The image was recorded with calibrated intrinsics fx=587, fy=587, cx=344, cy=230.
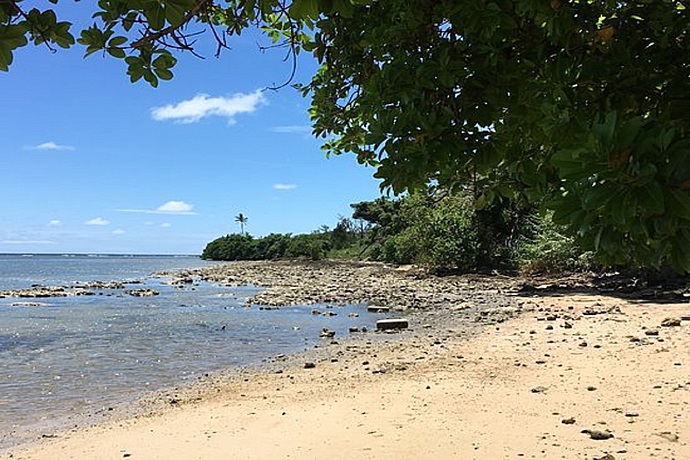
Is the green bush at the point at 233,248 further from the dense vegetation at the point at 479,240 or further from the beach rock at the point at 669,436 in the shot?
the beach rock at the point at 669,436

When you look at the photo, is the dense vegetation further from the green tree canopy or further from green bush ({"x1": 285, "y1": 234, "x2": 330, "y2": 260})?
green bush ({"x1": 285, "y1": 234, "x2": 330, "y2": 260})

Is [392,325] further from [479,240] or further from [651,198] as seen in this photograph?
[479,240]

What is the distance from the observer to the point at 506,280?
24.5 m

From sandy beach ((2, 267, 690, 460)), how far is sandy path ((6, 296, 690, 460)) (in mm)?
17

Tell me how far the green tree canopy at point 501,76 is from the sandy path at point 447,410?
2587 mm

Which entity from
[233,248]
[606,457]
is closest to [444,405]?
[606,457]

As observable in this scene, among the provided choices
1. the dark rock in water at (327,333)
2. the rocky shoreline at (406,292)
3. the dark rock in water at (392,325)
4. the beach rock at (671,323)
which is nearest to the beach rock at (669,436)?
the beach rock at (671,323)

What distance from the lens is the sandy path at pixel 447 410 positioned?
4.72 m

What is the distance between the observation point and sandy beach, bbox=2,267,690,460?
475cm

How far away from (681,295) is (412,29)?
13.7 meters

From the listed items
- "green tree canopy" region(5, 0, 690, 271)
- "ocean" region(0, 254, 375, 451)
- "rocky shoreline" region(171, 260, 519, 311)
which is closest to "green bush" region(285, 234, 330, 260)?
"rocky shoreline" region(171, 260, 519, 311)

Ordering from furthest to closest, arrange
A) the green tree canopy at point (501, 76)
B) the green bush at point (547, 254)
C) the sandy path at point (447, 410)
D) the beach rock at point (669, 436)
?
the green bush at point (547, 254)
the sandy path at point (447, 410)
the beach rock at point (669, 436)
the green tree canopy at point (501, 76)

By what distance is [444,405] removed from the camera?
19.6ft

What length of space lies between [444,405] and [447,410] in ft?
0.69
